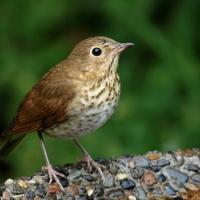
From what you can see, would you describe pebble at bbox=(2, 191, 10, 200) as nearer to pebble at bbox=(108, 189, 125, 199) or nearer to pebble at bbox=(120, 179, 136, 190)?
pebble at bbox=(108, 189, 125, 199)

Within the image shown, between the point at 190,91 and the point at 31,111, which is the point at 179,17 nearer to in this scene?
the point at 190,91

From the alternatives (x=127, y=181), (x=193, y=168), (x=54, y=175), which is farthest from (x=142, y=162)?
(x=54, y=175)

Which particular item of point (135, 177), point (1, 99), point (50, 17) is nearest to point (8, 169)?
point (1, 99)

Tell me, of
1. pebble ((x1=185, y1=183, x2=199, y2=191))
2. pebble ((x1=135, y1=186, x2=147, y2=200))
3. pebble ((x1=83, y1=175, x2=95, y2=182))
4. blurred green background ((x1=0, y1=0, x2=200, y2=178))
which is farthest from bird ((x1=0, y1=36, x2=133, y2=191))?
blurred green background ((x1=0, y1=0, x2=200, y2=178))

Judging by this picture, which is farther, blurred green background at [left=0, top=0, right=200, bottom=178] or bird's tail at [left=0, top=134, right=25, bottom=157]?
blurred green background at [left=0, top=0, right=200, bottom=178]

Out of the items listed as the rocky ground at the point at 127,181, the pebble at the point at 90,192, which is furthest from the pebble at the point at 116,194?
the pebble at the point at 90,192

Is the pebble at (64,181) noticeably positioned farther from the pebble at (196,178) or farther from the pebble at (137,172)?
the pebble at (196,178)
